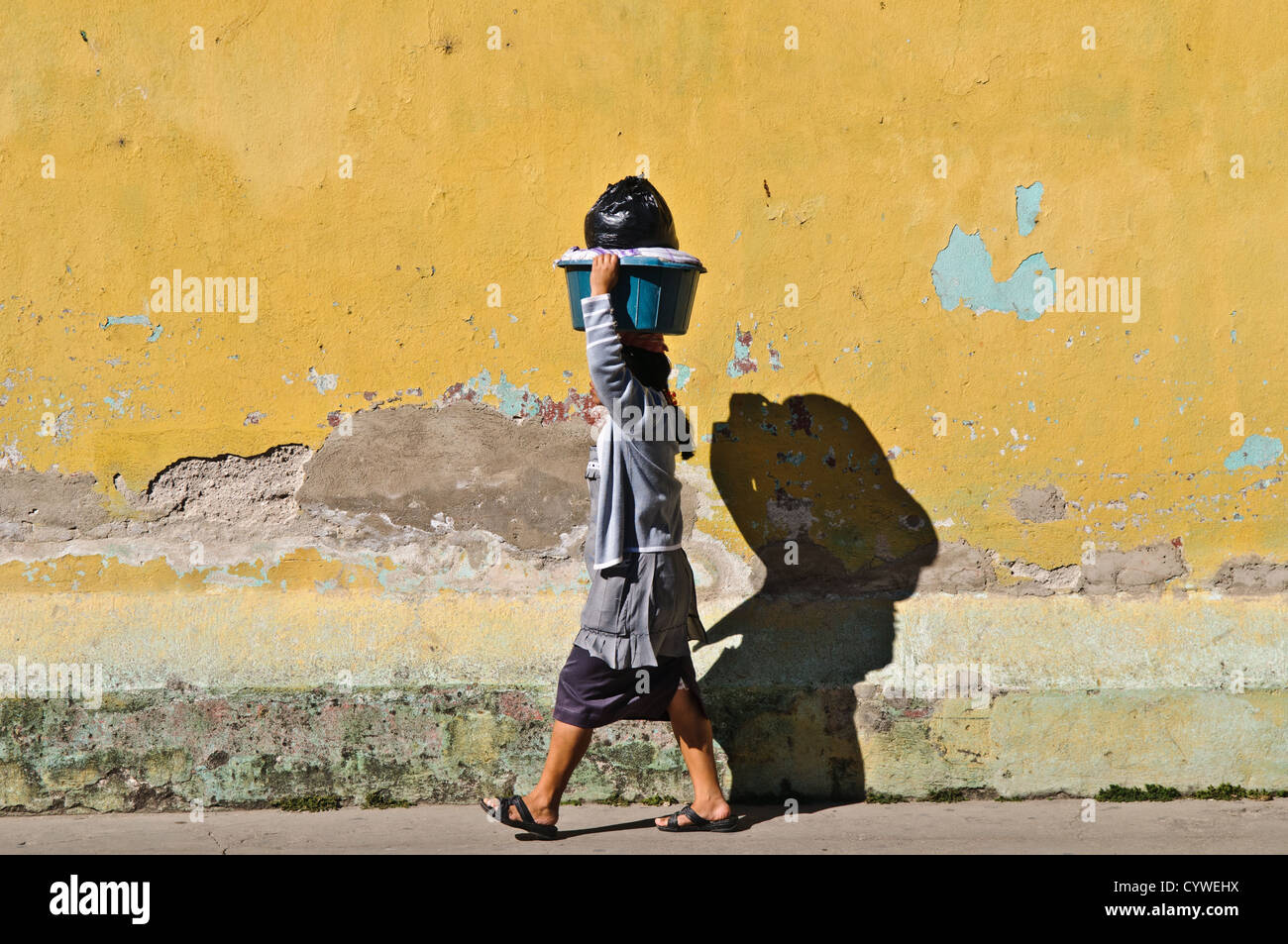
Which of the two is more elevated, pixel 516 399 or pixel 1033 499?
pixel 516 399

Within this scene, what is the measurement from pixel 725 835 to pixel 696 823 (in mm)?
104

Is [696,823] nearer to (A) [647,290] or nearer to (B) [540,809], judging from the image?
(B) [540,809]

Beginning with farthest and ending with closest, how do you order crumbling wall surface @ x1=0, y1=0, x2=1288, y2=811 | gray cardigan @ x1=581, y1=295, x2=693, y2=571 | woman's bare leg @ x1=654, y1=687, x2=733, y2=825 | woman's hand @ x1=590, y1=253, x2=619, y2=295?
crumbling wall surface @ x1=0, y1=0, x2=1288, y2=811 < woman's bare leg @ x1=654, y1=687, x2=733, y2=825 < gray cardigan @ x1=581, y1=295, x2=693, y2=571 < woman's hand @ x1=590, y1=253, x2=619, y2=295

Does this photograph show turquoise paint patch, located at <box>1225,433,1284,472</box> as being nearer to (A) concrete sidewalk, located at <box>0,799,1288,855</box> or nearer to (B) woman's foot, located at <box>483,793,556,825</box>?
(A) concrete sidewalk, located at <box>0,799,1288,855</box>

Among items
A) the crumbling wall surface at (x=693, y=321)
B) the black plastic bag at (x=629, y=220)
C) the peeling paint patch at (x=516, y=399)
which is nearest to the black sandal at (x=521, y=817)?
the crumbling wall surface at (x=693, y=321)

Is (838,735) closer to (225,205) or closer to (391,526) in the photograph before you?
(391,526)

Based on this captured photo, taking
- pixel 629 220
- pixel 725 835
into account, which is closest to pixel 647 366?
pixel 629 220

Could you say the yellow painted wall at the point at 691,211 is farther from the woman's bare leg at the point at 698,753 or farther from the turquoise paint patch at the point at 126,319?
the woman's bare leg at the point at 698,753

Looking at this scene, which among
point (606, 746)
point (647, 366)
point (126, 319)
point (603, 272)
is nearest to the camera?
point (603, 272)

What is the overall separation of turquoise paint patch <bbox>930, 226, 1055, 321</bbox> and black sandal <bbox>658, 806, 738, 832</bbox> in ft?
6.68

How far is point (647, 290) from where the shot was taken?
3607 millimetres

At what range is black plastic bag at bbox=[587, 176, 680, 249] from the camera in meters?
3.66

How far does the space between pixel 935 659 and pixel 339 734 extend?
214 cm

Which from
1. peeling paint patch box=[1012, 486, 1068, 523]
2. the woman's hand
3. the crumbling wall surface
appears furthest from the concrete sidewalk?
the woman's hand
